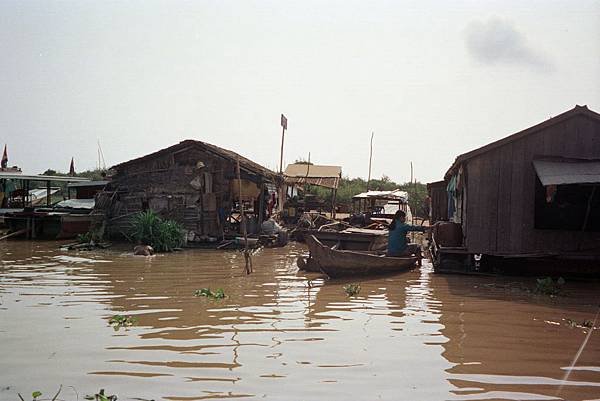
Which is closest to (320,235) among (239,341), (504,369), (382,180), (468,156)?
(468,156)

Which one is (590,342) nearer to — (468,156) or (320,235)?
(468,156)

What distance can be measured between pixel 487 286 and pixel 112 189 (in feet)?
43.2

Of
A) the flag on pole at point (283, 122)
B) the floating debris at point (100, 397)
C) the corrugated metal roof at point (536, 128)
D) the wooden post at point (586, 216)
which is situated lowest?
the floating debris at point (100, 397)

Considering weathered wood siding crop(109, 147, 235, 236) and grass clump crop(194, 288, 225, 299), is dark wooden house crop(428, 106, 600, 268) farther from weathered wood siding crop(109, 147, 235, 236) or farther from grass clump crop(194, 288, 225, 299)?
weathered wood siding crop(109, 147, 235, 236)

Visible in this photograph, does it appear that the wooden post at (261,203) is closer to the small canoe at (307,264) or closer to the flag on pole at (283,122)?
the flag on pole at (283,122)

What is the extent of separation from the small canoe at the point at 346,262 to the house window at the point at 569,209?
10.3 ft

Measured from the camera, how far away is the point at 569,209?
1154 cm

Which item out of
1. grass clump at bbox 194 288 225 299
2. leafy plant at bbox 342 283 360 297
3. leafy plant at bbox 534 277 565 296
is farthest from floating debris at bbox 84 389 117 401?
leafy plant at bbox 534 277 565 296

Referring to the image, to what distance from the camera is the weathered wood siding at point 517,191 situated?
11.6m

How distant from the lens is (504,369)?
552cm

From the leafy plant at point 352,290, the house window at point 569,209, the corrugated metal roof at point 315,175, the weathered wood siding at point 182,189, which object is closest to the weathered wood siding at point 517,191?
the house window at point 569,209

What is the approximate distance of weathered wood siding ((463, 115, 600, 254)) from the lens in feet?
38.0

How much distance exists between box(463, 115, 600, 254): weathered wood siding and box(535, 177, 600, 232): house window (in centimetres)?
14

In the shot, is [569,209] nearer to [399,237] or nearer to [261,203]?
[399,237]
